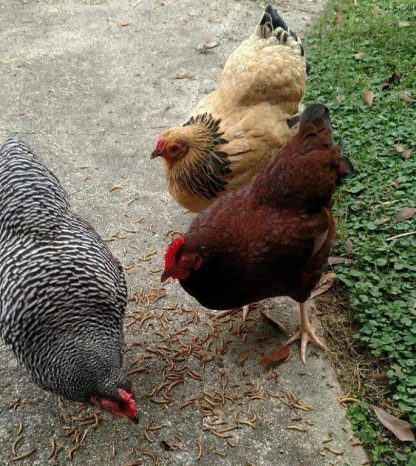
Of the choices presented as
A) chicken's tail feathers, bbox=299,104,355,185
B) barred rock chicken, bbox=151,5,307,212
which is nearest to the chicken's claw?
chicken's tail feathers, bbox=299,104,355,185

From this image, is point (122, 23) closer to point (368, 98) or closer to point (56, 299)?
point (368, 98)

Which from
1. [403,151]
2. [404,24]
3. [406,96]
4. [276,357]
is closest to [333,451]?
[276,357]

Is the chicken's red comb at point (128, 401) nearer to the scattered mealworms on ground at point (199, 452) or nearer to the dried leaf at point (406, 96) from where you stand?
the scattered mealworms on ground at point (199, 452)

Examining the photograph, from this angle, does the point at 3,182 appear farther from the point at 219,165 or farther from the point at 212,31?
the point at 212,31

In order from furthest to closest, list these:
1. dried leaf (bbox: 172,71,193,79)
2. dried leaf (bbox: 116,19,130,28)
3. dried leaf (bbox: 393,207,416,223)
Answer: dried leaf (bbox: 116,19,130,28) → dried leaf (bbox: 172,71,193,79) → dried leaf (bbox: 393,207,416,223)

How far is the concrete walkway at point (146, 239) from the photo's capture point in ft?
9.27

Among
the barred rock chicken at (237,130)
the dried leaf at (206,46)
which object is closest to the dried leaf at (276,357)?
the barred rock chicken at (237,130)

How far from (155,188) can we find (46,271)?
2113mm

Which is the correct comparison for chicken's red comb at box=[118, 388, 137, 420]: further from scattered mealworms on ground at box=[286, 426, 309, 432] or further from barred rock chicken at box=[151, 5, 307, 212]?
barred rock chicken at box=[151, 5, 307, 212]

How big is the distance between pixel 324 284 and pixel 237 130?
4.42 ft

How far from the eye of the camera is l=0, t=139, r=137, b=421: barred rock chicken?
7.97ft

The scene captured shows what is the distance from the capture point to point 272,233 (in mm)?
2844

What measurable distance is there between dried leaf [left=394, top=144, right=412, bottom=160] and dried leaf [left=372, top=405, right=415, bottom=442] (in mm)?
2589

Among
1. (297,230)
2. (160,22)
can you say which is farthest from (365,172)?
(160,22)
